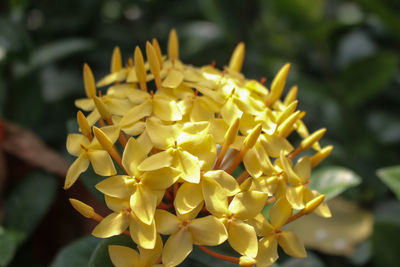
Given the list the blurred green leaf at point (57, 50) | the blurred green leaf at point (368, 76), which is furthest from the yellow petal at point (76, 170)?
the blurred green leaf at point (368, 76)

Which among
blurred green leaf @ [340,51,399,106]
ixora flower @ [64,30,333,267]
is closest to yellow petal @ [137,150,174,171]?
ixora flower @ [64,30,333,267]

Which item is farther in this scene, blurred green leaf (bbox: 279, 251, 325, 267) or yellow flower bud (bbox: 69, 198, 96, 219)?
blurred green leaf (bbox: 279, 251, 325, 267)

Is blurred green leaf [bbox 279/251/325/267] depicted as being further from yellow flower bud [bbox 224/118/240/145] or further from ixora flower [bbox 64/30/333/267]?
yellow flower bud [bbox 224/118/240/145]

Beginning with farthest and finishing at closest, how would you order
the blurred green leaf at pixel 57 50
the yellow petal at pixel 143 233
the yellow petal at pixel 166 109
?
1. the blurred green leaf at pixel 57 50
2. the yellow petal at pixel 166 109
3. the yellow petal at pixel 143 233

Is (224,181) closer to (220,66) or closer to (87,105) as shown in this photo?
(87,105)

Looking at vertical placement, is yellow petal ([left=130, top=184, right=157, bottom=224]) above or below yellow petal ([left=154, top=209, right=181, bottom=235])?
above

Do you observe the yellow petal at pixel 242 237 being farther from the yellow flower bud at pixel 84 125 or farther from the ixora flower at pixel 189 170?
the yellow flower bud at pixel 84 125

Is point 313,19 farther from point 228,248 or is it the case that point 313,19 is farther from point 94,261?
point 94,261
